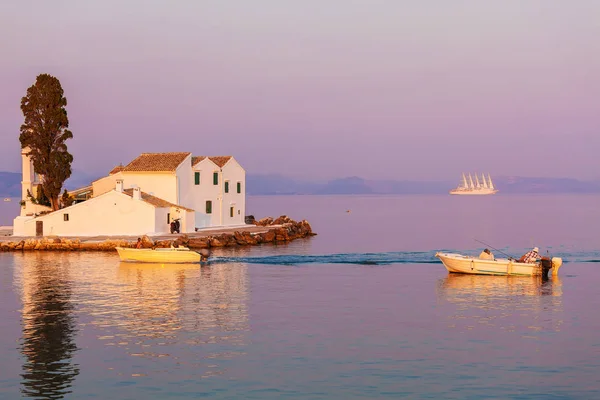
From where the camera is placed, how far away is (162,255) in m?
49.8

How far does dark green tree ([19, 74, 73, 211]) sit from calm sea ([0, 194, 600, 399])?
16.7m

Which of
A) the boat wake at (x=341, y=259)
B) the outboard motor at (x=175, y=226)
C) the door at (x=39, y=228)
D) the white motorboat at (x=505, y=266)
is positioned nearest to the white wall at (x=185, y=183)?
the outboard motor at (x=175, y=226)

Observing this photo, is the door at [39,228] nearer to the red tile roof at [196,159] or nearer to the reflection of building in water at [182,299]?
the red tile roof at [196,159]

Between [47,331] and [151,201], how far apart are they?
36.2 metres

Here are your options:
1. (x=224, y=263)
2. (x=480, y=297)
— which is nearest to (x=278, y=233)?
(x=224, y=263)

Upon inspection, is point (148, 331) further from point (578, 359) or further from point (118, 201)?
point (118, 201)

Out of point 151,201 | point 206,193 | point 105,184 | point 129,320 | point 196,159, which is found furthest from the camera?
point 105,184

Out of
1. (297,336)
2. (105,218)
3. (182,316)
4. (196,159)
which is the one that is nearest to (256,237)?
(196,159)

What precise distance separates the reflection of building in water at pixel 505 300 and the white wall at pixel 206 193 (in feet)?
97.2

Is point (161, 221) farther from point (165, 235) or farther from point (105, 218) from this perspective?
point (105, 218)

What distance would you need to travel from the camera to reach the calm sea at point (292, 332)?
71.1ft

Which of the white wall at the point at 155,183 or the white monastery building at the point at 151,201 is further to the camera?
the white wall at the point at 155,183

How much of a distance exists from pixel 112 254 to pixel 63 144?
15007 mm

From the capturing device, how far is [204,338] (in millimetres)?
27266
